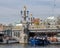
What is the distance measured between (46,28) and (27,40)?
8.30 meters

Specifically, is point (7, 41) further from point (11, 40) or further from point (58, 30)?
point (58, 30)

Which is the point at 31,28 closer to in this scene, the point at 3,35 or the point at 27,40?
the point at 27,40

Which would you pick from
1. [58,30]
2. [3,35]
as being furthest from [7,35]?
[58,30]

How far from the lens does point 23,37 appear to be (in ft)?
429

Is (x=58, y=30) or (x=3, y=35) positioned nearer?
(x=58, y=30)

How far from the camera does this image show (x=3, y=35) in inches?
5733

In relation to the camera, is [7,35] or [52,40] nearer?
[52,40]

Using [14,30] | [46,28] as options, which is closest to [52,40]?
[46,28]

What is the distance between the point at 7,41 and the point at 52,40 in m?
16.9

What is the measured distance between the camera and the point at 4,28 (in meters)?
145

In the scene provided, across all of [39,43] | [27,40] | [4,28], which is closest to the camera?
[39,43]

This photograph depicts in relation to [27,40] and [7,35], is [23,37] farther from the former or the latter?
[7,35]

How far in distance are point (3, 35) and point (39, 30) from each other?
2043 centimetres

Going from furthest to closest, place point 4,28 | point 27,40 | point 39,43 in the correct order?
point 4,28 → point 27,40 → point 39,43
